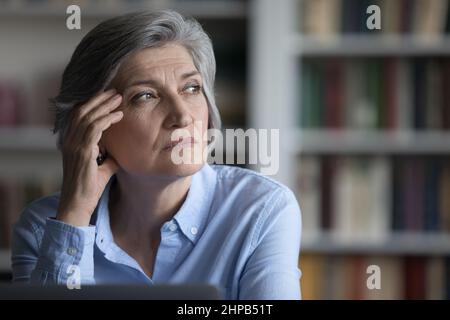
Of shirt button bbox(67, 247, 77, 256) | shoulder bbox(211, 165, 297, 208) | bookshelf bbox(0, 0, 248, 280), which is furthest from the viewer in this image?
bookshelf bbox(0, 0, 248, 280)

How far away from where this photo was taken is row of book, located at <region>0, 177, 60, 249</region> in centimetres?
206

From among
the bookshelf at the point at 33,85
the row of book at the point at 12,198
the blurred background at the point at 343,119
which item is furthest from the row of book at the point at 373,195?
the row of book at the point at 12,198

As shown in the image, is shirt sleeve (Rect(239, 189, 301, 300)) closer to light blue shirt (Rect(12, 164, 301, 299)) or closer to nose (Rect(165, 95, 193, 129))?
light blue shirt (Rect(12, 164, 301, 299))

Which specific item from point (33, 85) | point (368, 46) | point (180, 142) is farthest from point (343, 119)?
point (180, 142)

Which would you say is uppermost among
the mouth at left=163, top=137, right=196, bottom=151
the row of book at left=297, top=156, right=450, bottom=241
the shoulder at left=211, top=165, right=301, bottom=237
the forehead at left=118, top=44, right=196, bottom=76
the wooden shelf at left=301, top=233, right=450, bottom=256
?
the forehead at left=118, top=44, right=196, bottom=76

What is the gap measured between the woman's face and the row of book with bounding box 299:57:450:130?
4.10ft

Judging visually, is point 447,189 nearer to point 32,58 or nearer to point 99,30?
point 32,58

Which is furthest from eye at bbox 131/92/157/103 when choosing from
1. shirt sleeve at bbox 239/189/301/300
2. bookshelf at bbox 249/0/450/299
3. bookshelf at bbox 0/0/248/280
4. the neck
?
bookshelf at bbox 249/0/450/299

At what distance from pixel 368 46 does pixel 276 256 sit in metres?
1.33

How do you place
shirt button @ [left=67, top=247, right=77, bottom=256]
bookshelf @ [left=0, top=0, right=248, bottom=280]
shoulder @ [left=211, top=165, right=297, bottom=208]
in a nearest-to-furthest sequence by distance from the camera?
1. shirt button @ [left=67, top=247, right=77, bottom=256]
2. shoulder @ [left=211, top=165, right=297, bottom=208]
3. bookshelf @ [left=0, top=0, right=248, bottom=280]

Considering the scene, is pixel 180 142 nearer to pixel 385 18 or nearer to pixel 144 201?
pixel 144 201

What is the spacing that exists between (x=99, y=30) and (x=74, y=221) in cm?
22

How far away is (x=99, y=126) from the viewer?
85cm

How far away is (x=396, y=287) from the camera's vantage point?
2.11 meters
